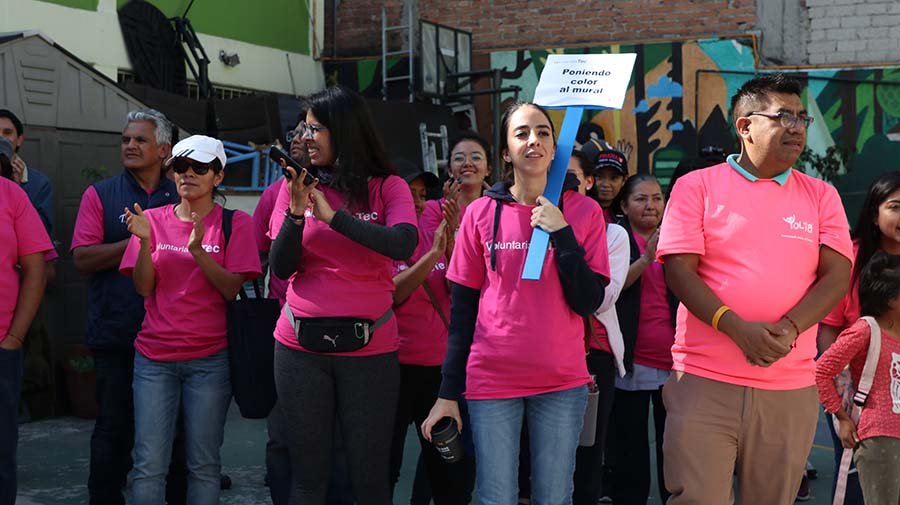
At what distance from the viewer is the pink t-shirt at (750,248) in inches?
127

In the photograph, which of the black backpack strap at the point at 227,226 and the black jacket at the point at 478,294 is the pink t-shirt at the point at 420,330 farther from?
the black jacket at the point at 478,294

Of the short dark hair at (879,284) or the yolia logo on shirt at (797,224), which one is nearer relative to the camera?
the yolia logo on shirt at (797,224)

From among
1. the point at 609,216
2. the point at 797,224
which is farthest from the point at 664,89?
the point at 797,224

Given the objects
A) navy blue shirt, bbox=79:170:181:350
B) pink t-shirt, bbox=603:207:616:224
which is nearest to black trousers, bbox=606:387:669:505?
pink t-shirt, bbox=603:207:616:224

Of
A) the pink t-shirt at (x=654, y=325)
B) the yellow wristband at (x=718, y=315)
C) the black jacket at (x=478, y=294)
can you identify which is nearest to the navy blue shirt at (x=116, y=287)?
the black jacket at (x=478, y=294)

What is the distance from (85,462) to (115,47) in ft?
22.5

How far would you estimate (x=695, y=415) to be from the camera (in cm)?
327

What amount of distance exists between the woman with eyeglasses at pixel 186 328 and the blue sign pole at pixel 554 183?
1526 mm

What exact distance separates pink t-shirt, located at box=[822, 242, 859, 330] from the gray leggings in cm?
195

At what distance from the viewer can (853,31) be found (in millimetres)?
12461

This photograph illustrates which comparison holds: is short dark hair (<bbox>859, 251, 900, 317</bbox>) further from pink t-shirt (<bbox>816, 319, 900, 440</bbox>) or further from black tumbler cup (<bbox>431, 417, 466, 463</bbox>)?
black tumbler cup (<bbox>431, 417, 466, 463</bbox>)

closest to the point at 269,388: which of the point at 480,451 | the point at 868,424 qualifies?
the point at 480,451

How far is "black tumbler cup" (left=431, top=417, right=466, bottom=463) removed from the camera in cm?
336

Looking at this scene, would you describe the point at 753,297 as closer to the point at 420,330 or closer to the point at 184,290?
the point at 420,330
